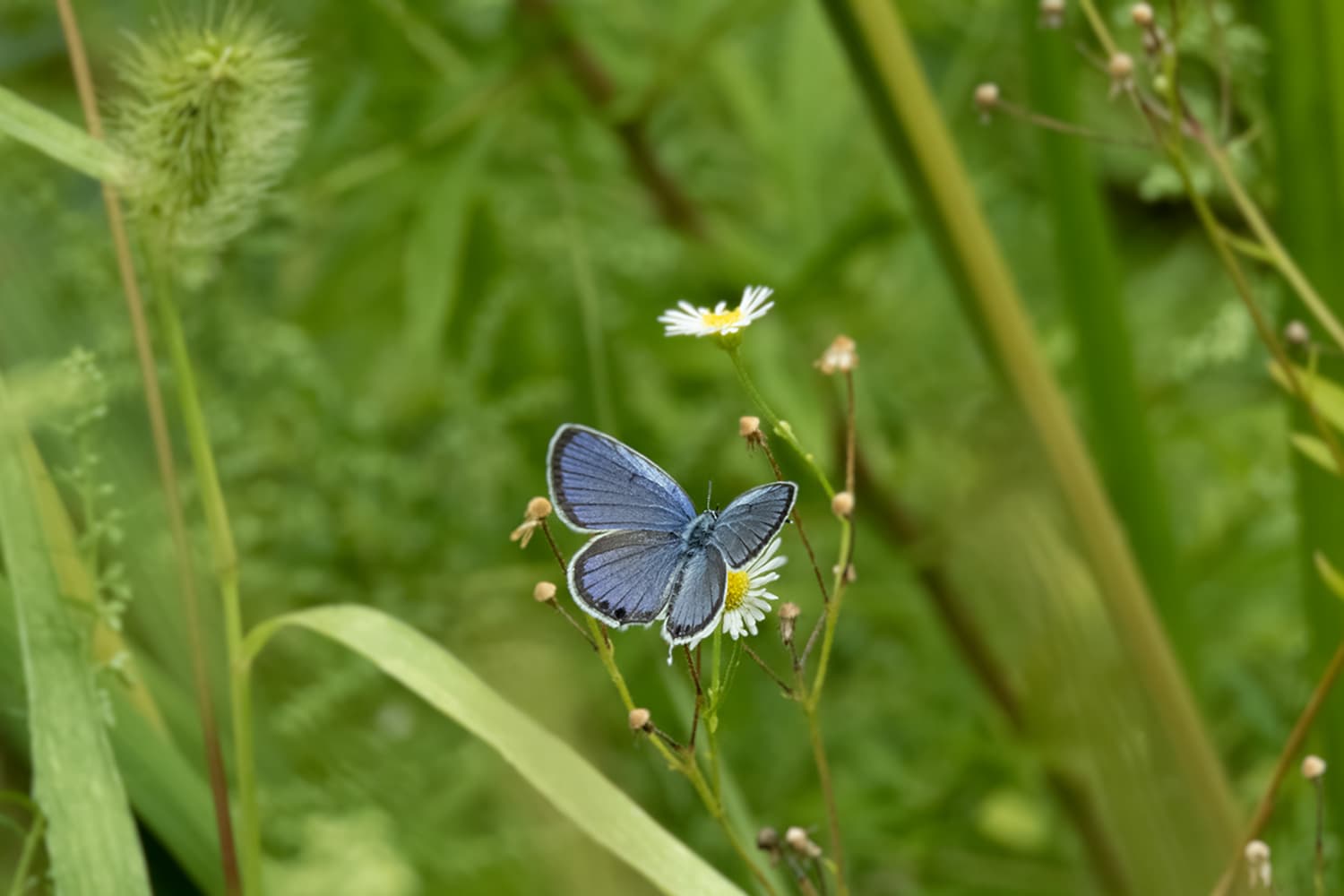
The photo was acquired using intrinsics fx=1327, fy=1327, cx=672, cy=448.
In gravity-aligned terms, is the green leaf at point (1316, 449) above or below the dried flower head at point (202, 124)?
below

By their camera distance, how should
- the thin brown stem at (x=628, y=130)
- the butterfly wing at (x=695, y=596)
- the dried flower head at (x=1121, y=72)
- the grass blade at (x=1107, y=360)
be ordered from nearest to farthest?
1. the butterfly wing at (x=695, y=596)
2. the dried flower head at (x=1121, y=72)
3. the grass blade at (x=1107, y=360)
4. the thin brown stem at (x=628, y=130)

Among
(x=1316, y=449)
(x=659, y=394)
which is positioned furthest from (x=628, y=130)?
(x=1316, y=449)

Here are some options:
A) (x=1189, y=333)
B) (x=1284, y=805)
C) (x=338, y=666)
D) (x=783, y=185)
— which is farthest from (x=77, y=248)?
(x=1189, y=333)

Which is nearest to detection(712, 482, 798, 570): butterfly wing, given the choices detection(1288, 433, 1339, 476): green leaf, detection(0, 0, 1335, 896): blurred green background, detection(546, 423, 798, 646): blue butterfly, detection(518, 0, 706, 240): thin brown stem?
detection(546, 423, 798, 646): blue butterfly

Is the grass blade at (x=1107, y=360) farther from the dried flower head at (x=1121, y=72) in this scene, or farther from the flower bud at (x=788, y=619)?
the flower bud at (x=788, y=619)

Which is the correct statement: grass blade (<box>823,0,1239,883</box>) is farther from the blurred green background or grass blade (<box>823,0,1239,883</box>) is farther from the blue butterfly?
the blue butterfly

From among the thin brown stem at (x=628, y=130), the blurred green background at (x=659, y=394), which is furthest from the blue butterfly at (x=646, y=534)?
the thin brown stem at (x=628, y=130)
